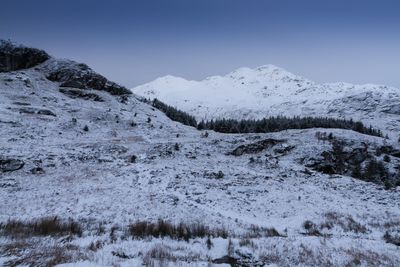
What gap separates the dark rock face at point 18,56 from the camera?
3201 inches

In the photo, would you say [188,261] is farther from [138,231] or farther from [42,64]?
[42,64]

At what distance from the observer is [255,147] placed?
134 ft

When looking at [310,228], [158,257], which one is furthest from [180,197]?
[158,257]

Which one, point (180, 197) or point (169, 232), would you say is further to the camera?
point (180, 197)

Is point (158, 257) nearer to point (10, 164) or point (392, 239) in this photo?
point (392, 239)

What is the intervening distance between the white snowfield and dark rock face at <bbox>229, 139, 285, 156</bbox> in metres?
1.03

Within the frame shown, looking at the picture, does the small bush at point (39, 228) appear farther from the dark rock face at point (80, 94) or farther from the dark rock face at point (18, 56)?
the dark rock face at point (18, 56)

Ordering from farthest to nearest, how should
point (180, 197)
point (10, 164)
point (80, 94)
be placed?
1. point (80, 94)
2. point (10, 164)
3. point (180, 197)

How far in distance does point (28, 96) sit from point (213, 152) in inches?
1637

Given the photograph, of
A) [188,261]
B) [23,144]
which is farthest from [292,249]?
[23,144]

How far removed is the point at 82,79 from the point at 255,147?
54.2 m

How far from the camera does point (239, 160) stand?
3694 cm

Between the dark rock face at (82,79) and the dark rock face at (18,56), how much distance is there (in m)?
9.47

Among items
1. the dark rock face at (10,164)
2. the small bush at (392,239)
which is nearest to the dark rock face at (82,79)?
the dark rock face at (10,164)
